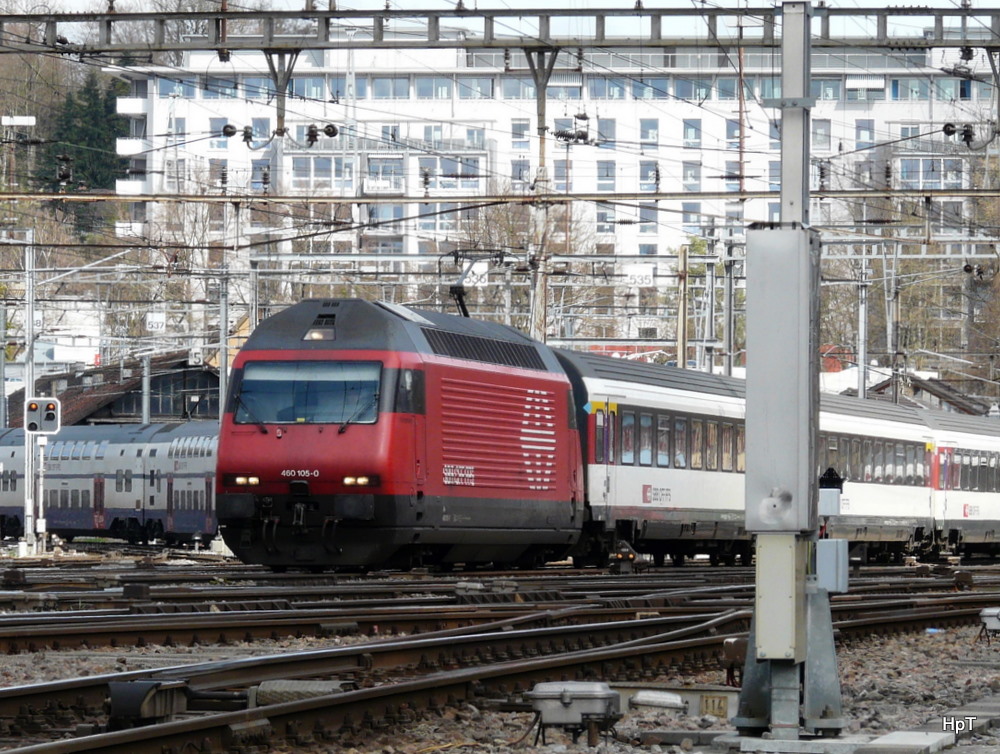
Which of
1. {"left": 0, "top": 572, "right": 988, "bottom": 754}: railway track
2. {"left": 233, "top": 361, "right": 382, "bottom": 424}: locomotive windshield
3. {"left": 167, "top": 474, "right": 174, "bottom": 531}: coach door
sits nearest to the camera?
{"left": 0, "top": 572, "right": 988, "bottom": 754}: railway track

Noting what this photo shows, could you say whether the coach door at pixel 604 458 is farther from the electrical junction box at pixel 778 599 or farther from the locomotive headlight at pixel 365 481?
the electrical junction box at pixel 778 599

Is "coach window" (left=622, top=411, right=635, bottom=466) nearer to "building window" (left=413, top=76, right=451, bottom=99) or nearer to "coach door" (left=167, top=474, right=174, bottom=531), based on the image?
"coach door" (left=167, top=474, right=174, bottom=531)

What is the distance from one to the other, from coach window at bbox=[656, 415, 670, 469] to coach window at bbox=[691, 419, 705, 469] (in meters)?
0.93

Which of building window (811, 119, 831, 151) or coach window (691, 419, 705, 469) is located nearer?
coach window (691, 419, 705, 469)

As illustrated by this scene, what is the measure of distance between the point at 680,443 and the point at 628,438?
2067 millimetres

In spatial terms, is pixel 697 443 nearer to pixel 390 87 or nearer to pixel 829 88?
pixel 390 87

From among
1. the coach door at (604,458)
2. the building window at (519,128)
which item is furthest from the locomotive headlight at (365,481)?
the building window at (519,128)

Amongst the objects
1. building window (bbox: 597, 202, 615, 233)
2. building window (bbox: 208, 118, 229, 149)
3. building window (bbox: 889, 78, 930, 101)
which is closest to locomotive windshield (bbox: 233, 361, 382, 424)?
building window (bbox: 597, 202, 615, 233)

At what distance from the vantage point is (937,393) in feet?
224

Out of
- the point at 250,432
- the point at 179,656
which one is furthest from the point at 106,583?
the point at 179,656

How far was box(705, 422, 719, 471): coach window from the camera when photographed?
103ft

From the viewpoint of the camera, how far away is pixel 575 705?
31.6 ft

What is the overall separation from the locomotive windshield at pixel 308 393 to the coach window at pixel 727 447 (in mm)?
11075

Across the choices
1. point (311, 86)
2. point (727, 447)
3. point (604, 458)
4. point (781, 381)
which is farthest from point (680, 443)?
point (311, 86)
